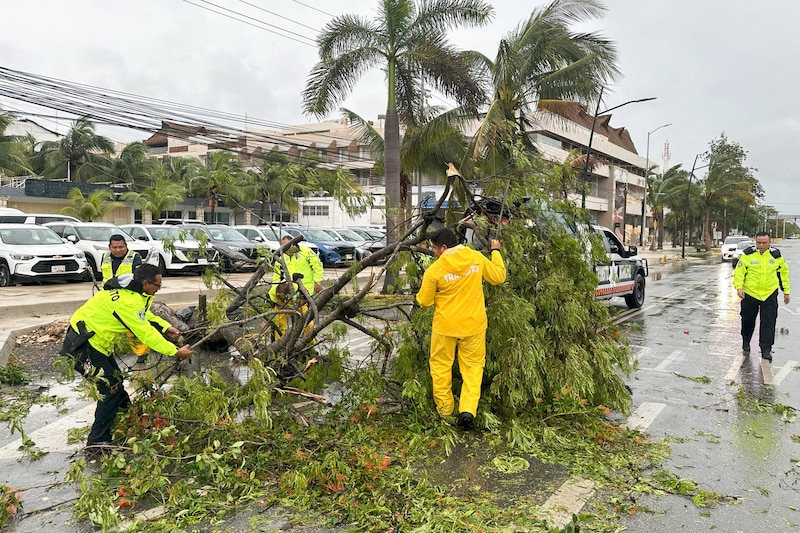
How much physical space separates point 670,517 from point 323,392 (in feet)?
12.5

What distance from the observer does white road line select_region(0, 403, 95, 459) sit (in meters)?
5.07

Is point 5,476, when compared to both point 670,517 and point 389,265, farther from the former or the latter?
point 670,517

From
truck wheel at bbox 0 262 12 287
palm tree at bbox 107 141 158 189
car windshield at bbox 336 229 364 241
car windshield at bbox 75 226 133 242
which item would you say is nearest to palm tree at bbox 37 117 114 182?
palm tree at bbox 107 141 158 189

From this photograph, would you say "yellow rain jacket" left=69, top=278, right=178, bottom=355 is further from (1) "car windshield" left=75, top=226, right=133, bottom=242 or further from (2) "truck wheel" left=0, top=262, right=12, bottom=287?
(1) "car windshield" left=75, top=226, right=133, bottom=242

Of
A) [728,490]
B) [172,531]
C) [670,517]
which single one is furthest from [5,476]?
[728,490]

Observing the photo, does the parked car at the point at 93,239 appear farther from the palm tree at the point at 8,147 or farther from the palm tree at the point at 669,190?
the palm tree at the point at 669,190

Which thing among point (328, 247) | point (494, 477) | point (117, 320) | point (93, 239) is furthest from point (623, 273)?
point (93, 239)

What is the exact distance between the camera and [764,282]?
828 cm

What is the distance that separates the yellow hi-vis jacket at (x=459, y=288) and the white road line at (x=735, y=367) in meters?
4.15

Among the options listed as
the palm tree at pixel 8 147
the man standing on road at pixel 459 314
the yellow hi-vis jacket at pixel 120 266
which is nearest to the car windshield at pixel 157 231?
the yellow hi-vis jacket at pixel 120 266

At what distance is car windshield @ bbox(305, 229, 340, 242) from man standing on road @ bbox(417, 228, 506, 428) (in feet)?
68.5

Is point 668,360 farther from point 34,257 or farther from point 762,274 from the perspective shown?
point 34,257

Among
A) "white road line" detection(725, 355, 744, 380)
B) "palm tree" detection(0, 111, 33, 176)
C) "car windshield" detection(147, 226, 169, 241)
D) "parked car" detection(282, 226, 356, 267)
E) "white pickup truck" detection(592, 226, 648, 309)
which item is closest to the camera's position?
"white road line" detection(725, 355, 744, 380)

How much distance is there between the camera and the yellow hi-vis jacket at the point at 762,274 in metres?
8.24
